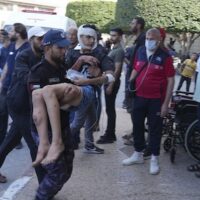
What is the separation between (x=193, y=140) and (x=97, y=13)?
4070 cm

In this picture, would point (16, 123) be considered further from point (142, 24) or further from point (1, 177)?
point (142, 24)

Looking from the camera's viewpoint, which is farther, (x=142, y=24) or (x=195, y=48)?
(x=195, y=48)

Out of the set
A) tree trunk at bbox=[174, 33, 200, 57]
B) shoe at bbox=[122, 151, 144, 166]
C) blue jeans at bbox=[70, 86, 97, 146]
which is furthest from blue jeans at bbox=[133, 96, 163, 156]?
tree trunk at bbox=[174, 33, 200, 57]

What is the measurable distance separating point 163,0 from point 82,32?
26.8 metres

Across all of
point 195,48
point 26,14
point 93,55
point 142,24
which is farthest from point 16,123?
point 195,48

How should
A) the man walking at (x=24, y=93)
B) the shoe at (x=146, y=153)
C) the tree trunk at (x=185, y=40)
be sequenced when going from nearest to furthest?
the man walking at (x=24, y=93) < the shoe at (x=146, y=153) < the tree trunk at (x=185, y=40)

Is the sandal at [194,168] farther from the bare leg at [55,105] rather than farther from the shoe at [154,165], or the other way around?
the bare leg at [55,105]

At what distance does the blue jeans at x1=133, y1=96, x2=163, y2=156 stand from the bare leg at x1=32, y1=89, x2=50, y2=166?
2.31m

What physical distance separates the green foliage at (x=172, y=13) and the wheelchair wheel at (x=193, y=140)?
25.3 meters

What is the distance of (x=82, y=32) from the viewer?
6293 mm

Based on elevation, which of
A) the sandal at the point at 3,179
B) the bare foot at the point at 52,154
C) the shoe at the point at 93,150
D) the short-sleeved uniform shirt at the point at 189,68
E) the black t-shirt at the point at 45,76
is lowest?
the short-sleeved uniform shirt at the point at 189,68

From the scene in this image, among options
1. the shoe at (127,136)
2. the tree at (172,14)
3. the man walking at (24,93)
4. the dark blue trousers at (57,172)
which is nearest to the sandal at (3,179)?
the man walking at (24,93)

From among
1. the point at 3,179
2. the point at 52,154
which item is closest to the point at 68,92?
the point at 52,154

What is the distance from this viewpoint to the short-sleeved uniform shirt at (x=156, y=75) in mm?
5930
